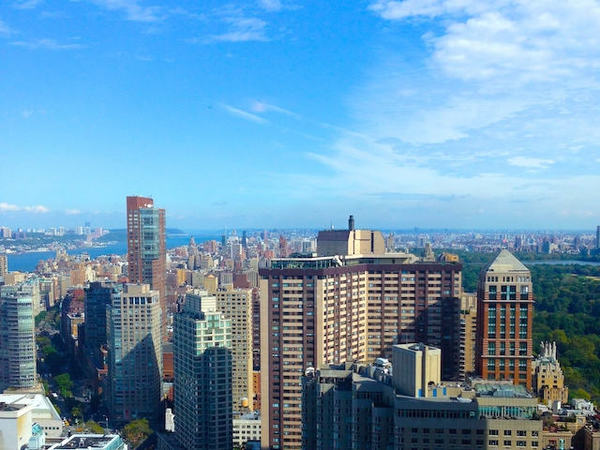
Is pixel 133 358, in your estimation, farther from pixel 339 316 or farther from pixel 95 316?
pixel 339 316

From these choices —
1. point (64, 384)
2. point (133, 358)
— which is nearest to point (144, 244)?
point (64, 384)

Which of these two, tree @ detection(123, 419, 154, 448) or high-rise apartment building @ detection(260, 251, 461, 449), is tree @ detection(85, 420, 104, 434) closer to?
tree @ detection(123, 419, 154, 448)

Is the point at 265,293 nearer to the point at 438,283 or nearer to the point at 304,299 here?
the point at 304,299

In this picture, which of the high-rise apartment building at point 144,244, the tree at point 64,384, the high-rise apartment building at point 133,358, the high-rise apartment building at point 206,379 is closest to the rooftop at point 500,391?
the high-rise apartment building at point 206,379

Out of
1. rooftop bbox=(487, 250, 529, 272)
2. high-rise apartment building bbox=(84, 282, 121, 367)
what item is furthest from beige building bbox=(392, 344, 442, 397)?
high-rise apartment building bbox=(84, 282, 121, 367)

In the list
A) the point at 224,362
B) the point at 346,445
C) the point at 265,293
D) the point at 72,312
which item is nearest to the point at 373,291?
the point at 265,293
